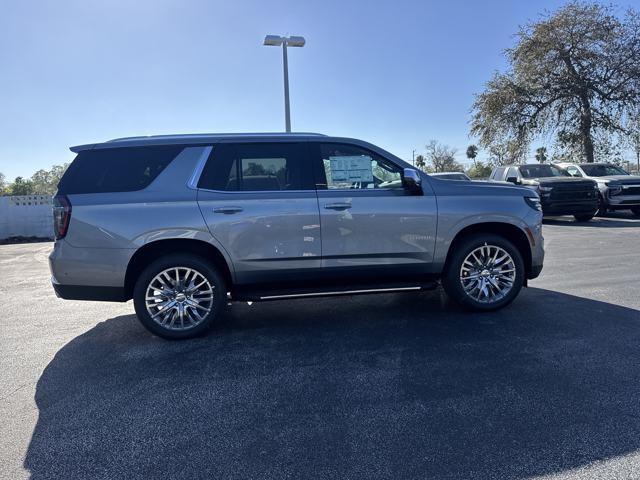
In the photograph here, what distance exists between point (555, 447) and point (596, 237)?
33.1 feet

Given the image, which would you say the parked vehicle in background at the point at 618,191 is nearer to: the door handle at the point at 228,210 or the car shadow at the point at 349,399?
the car shadow at the point at 349,399

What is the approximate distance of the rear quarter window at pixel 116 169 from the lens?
Answer: 14.4 ft

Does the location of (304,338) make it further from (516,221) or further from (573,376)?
(516,221)

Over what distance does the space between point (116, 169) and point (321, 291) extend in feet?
7.76

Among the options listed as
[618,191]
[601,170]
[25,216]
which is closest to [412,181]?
[618,191]

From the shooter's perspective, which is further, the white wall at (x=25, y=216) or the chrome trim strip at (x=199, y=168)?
the white wall at (x=25, y=216)

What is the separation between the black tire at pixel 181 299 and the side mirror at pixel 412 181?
2.15 m

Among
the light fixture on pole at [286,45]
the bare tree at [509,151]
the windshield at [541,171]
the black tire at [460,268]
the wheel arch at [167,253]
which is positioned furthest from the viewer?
the bare tree at [509,151]

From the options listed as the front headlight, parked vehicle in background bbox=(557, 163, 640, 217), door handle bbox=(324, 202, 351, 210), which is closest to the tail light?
door handle bbox=(324, 202, 351, 210)

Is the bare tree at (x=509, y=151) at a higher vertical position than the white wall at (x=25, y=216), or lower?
higher

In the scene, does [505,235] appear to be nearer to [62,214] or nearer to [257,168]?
[257,168]

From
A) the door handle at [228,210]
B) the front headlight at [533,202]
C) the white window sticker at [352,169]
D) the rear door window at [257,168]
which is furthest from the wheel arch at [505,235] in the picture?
the door handle at [228,210]

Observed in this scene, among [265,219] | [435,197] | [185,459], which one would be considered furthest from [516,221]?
[185,459]

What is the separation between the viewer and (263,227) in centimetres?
454
